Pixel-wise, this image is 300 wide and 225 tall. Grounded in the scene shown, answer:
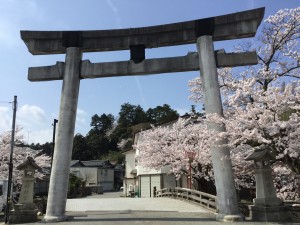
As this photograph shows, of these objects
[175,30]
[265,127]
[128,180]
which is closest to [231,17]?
[175,30]

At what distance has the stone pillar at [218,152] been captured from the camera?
11.8 metres

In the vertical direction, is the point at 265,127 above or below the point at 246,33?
below

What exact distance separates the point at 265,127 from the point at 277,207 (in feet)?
9.61

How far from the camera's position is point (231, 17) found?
13.2m

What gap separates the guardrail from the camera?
18.1 meters

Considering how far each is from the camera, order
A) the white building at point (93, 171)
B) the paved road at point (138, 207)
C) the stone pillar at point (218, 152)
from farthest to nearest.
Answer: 1. the white building at point (93, 171)
2. the paved road at point (138, 207)
3. the stone pillar at point (218, 152)

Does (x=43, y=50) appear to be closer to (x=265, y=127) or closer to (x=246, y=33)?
(x=246, y=33)

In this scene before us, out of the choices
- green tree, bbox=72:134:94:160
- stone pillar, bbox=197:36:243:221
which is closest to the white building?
green tree, bbox=72:134:94:160

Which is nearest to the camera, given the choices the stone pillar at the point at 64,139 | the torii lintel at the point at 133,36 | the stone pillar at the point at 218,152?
the stone pillar at the point at 218,152

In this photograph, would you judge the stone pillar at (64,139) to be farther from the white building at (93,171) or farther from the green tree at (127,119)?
the green tree at (127,119)

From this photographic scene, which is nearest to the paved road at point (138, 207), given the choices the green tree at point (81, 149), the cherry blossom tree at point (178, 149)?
the cherry blossom tree at point (178, 149)

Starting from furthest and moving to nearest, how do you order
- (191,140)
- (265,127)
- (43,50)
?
(191,140) < (43,50) < (265,127)

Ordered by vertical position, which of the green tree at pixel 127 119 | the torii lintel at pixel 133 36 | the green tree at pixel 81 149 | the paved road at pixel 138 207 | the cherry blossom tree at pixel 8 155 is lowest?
the paved road at pixel 138 207

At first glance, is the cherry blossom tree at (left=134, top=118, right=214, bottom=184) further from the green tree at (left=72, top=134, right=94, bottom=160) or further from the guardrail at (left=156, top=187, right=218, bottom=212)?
the green tree at (left=72, top=134, right=94, bottom=160)
